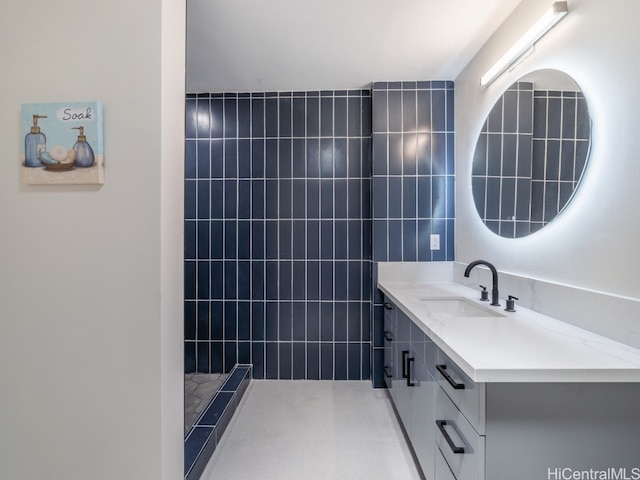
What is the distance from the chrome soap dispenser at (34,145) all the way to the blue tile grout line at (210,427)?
146cm

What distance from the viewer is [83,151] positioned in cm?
109

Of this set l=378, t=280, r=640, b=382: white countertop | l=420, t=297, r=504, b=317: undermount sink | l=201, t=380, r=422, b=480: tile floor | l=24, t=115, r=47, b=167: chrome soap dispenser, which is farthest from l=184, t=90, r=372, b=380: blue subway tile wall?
l=24, t=115, r=47, b=167: chrome soap dispenser

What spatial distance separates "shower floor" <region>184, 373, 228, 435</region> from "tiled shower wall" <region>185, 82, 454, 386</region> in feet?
0.25

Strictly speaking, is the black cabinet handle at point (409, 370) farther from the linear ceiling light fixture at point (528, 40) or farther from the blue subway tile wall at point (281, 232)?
the linear ceiling light fixture at point (528, 40)

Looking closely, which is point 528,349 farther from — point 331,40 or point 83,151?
point 331,40

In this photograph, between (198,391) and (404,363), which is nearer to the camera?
(404,363)

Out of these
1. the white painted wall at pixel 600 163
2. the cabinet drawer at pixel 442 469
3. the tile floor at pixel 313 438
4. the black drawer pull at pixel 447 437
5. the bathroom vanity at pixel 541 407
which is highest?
the white painted wall at pixel 600 163

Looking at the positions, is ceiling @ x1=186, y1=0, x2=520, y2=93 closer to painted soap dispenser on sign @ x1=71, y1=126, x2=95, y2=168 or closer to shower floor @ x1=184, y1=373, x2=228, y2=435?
painted soap dispenser on sign @ x1=71, y1=126, x2=95, y2=168

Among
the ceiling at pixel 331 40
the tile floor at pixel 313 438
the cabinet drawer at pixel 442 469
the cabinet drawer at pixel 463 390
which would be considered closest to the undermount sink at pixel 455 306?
the cabinet drawer at pixel 463 390

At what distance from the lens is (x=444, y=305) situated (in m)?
1.75

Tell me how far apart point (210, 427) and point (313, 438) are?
0.60 metres

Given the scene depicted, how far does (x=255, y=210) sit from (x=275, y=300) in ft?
2.57

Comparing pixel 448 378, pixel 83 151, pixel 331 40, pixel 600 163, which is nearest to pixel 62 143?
pixel 83 151

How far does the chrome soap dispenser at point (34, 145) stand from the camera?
1.10 meters
